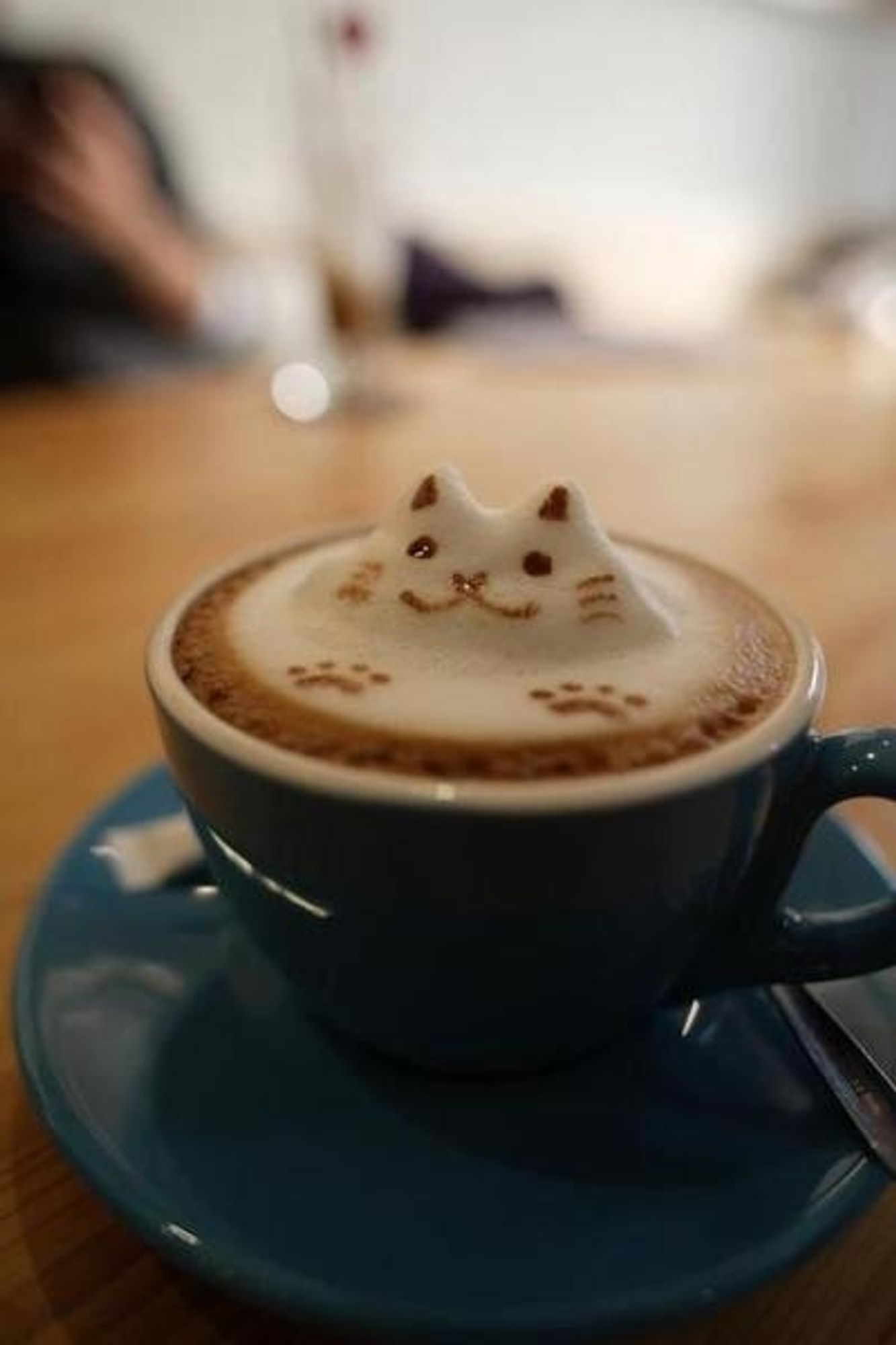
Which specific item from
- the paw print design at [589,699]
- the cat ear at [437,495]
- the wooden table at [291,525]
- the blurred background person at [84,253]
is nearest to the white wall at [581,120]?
the blurred background person at [84,253]

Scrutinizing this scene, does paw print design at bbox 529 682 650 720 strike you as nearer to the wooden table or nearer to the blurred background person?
the wooden table

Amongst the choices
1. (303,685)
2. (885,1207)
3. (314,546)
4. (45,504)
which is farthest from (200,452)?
(885,1207)

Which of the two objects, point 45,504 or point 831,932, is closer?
point 831,932

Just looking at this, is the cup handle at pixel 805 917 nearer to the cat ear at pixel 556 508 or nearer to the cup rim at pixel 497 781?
the cup rim at pixel 497 781

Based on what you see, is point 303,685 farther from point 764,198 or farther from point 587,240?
point 764,198

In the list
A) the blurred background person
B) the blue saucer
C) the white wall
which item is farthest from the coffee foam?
the white wall

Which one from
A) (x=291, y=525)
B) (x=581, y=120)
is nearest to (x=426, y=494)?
(x=291, y=525)
